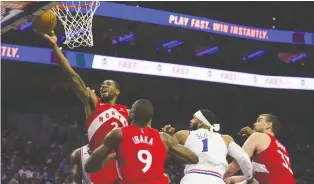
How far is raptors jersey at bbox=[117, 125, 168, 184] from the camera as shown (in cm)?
368

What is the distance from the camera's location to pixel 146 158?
146 inches

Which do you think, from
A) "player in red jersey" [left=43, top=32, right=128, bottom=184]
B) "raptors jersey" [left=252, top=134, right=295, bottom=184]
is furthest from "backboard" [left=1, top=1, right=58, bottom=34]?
"raptors jersey" [left=252, top=134, right=295, bottom=184]

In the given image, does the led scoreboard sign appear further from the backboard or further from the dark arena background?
the backboard

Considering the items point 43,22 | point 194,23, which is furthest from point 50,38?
point 194,23

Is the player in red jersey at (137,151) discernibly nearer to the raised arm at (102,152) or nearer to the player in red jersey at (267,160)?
the raised arm at (102,152)

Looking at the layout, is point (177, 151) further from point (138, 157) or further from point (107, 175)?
point (107, 175)

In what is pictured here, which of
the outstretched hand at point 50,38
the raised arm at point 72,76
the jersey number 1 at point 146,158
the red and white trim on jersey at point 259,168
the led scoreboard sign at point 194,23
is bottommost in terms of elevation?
the red and white trim on jersey at point 259,168

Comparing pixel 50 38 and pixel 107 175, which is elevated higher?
pixel 50 38

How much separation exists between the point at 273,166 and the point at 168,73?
1014 cm

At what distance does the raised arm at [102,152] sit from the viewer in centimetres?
361

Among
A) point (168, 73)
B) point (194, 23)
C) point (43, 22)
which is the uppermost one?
point (194, 23)

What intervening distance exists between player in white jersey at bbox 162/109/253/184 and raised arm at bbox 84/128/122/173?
1.03 metres

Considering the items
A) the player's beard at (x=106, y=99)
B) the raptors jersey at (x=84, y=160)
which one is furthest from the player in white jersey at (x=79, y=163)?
the player's beard at (x=106, y=99)

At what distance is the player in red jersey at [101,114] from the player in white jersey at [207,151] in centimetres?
47
